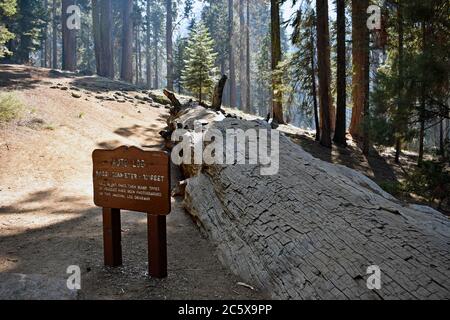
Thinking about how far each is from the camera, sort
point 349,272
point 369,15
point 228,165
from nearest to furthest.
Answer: point 349,272 → point 228,165 → point 369,15

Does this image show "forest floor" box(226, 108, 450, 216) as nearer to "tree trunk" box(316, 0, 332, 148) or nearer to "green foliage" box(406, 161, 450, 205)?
"tree trunk" box(316, 0, 332, 148)

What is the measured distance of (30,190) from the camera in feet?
27.8

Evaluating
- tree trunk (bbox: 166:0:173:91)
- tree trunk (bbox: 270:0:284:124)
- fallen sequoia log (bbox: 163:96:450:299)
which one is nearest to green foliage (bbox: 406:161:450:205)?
fallen sequoia log (bbox: 163:96:450:299)

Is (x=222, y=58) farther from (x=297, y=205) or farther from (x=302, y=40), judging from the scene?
(x=297, y=205)

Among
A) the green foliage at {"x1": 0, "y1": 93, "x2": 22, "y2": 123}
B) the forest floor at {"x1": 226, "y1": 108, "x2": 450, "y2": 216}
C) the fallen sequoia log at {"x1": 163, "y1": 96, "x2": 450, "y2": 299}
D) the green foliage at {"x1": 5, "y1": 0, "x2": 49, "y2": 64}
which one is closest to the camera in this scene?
the fallen sequoia log at {"x1": 163, "y1": 96, "x2": 450, "y2": 299}

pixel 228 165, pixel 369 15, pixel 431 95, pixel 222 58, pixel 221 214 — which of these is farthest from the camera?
pixel 222 58

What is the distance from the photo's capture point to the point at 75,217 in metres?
6.93

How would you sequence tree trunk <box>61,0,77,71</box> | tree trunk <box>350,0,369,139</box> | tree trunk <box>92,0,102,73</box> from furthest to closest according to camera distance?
tree trunk <box>92,0,102,73</box> < tree trunk <box>61,0,77,71</box> < tree trunk <box>350,0,369,139</box>

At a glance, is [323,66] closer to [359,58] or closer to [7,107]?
[359,58]

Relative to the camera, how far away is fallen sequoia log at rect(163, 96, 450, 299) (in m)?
3.45

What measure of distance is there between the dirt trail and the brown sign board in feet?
2.79

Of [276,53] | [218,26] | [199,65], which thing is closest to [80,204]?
[276,53]

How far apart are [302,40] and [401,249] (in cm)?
1449

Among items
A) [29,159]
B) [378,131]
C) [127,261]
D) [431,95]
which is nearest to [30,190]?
[29,159]
